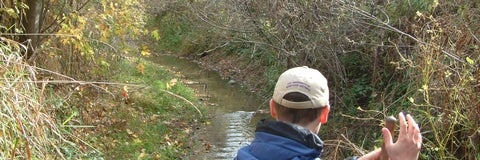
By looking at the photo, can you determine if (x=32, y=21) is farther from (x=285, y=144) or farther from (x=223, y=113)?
(x=285, y=144)

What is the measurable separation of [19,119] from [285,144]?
2778mm

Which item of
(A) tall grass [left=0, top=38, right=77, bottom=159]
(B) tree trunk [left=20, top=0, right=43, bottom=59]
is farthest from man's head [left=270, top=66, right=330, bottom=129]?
(B) tree trunk [left=20, top=0, right=43, bottom=59]

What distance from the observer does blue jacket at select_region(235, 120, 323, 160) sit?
7.70ft

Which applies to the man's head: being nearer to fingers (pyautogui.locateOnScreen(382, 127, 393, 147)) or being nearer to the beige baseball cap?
the beige baseball cap

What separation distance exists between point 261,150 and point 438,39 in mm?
5185

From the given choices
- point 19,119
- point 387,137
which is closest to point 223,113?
point 19,119

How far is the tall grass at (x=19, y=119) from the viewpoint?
4465 mm

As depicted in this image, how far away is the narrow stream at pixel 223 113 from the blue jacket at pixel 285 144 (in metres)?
7.67

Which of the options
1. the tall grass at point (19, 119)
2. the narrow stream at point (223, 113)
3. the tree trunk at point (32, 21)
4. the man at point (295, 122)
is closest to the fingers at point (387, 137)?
the man at point (295, 122)

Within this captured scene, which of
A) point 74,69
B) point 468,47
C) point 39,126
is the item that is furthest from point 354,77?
point 39,126

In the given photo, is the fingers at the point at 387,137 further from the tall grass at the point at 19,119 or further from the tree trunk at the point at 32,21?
the tree trunk at the point at 32,21

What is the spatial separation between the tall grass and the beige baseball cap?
2.60m

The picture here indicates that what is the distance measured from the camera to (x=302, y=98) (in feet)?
7.83

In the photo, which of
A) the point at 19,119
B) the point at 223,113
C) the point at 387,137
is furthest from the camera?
the point at 223,113
